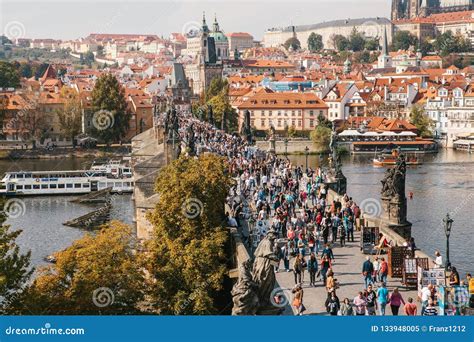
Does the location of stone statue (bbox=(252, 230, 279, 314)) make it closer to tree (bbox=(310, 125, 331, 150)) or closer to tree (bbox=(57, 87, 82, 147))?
tree (bbox=(310, 125, 331, 150))

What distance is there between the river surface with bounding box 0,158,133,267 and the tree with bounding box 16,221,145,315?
302 inches

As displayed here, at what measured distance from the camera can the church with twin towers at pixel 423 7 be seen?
11438cm

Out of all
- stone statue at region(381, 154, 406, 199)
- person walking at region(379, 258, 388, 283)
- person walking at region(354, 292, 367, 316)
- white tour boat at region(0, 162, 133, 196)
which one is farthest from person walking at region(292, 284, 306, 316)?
white tour boat at region(0, 162, 133, 196)

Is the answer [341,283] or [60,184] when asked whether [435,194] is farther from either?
[341,283]

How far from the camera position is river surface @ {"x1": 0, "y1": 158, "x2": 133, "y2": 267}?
20734mm

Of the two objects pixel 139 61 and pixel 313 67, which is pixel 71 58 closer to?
pixel 139 61

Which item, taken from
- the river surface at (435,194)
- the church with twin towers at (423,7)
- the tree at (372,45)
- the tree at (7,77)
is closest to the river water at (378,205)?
the river surface at (435,194)

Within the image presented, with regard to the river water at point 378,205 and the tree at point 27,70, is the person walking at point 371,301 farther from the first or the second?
the tree at point 27,70

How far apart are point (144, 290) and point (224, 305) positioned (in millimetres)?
909

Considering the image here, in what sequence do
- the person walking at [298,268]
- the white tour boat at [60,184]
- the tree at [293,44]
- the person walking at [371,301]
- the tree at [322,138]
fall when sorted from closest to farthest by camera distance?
the person walking at [371,301] → the person walking at [298,268] → the white tour boat at [60,184] → the tree at [322,138] → the tree at [293,44]

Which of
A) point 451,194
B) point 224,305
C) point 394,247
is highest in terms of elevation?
point 394,247

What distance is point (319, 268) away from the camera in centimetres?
1038

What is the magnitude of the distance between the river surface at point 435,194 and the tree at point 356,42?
5706 centimetres
